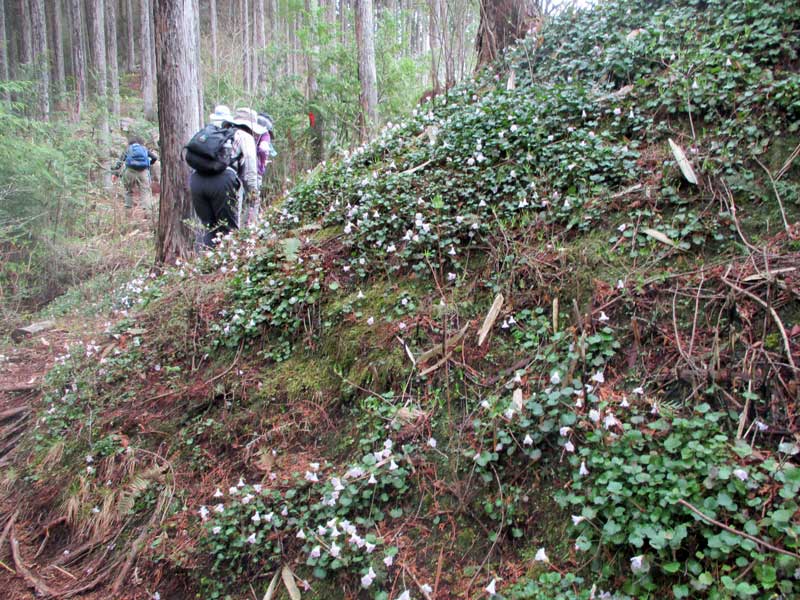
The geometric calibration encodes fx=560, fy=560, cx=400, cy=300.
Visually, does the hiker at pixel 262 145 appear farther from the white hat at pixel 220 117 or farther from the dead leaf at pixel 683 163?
the dead leaf at pixel 683 163

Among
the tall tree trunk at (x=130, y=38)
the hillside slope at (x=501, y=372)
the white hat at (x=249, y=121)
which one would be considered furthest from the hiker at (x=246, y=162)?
the tall tree trunk at (x=130, y=38)

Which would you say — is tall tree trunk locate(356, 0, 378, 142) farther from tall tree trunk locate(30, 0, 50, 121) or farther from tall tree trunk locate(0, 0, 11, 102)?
tall tree trunk locate(0, 0, 11, 102)

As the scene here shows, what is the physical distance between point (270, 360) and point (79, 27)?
23394 mm

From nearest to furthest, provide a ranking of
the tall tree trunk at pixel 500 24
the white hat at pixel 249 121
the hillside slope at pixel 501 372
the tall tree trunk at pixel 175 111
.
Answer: the hillside slope at pixel 501 372 < the tall tree trunk at pixel 500 24 < the white hat at pixel 249 121 < the tall tree trunk at pixel 175 111

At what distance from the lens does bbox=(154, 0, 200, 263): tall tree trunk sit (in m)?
7.48

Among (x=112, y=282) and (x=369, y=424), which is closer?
(x=369, y=424)

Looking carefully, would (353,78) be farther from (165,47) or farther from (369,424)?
(369,424)

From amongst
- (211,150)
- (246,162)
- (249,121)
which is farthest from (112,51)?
(211,150)

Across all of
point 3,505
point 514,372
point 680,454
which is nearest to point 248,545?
point 514,372

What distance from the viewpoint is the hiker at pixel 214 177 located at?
657 centimetres

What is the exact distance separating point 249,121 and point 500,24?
3.52 meters

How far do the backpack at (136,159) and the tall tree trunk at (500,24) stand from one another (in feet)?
34.8

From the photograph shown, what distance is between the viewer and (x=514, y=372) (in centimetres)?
341

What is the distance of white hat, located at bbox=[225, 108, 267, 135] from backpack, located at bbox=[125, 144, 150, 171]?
806 centimetres
